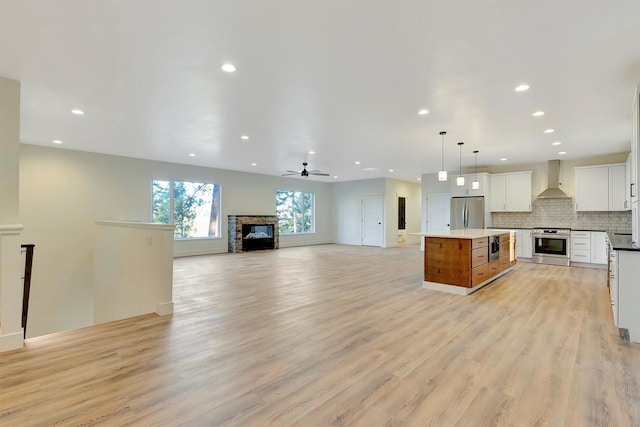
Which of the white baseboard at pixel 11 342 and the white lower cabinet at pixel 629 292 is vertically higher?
the white lower cabinet at pixel 629 292

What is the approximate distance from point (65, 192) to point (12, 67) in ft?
16.2

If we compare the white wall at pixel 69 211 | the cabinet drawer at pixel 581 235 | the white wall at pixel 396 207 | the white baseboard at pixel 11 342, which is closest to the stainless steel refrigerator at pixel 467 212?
the cabinet drawer at pixel 581 235

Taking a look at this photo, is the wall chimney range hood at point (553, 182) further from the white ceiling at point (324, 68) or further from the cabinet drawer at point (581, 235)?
the white ceiling at point (324, 68)

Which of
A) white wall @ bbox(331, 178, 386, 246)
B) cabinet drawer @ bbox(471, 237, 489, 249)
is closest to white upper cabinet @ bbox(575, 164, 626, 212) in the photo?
cabinet drawer @ bbox(471, 237, 489, 249)

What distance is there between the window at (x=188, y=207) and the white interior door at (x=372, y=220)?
5.54 metres

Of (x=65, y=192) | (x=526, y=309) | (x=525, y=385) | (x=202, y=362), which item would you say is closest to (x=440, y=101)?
(x=526, y=309)

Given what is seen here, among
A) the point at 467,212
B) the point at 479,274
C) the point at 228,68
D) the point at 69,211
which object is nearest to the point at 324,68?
the point at 228,68

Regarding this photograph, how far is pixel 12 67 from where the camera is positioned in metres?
3.04

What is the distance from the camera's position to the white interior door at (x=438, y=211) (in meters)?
10.4

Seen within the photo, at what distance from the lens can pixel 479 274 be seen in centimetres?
503

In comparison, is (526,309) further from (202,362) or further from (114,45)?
(114,45)

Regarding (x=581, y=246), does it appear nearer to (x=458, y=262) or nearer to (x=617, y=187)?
(x=617, y=187)

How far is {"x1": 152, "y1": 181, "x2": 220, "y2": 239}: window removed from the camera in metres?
8.73

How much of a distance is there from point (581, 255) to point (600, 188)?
1.56 m
